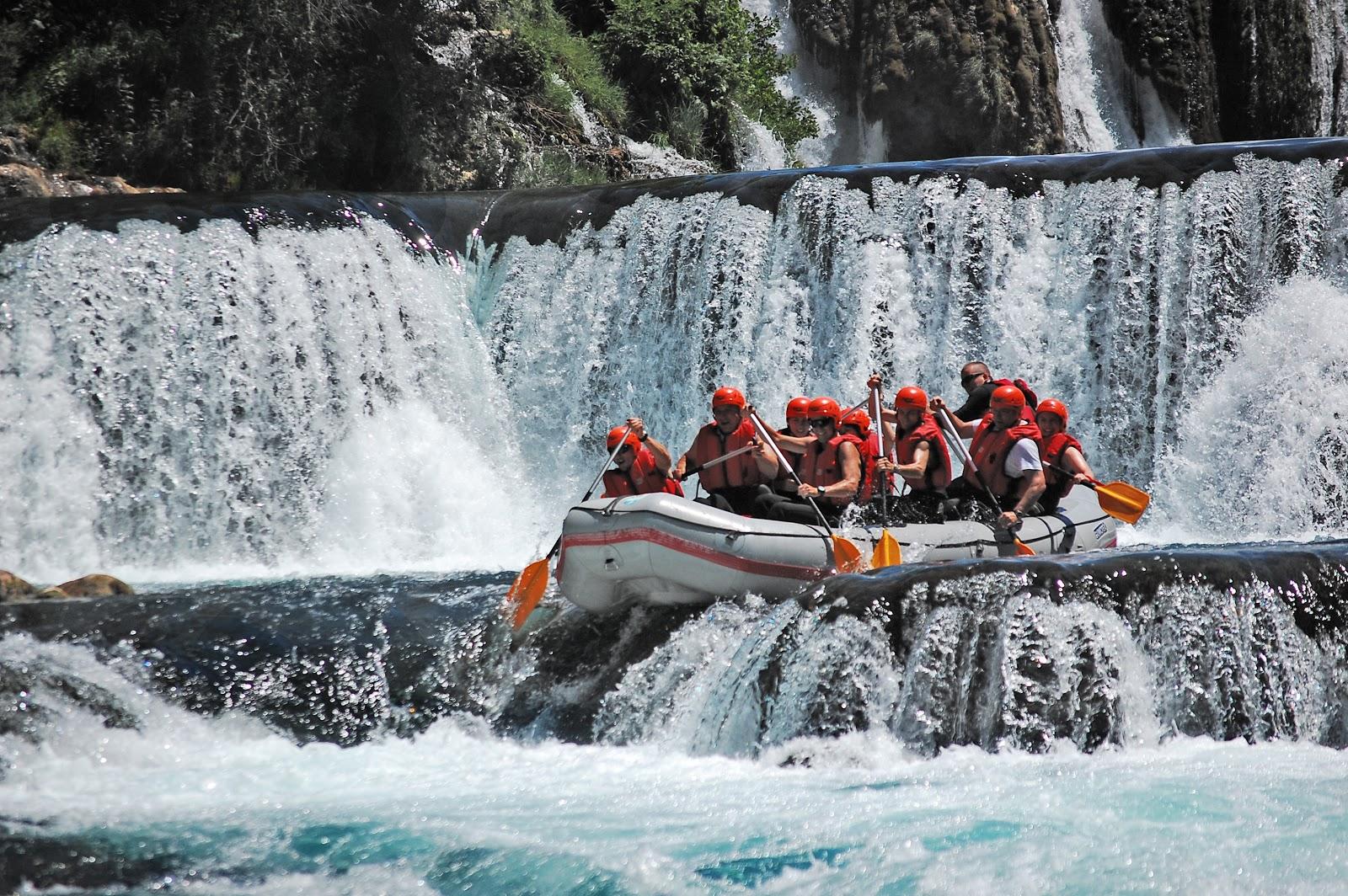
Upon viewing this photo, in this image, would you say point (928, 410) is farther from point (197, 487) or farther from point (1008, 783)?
point (197, 487)

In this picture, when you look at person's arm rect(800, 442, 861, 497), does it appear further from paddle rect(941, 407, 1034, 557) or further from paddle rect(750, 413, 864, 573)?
paddle rect(941, 407, 1034, 557)

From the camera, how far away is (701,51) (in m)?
18.7

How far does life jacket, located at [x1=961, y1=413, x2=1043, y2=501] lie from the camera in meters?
8.08

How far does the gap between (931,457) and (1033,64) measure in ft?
45.4

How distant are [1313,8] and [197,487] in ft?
60.1

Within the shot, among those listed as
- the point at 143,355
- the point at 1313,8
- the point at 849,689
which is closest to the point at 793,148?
the point at 1313,8

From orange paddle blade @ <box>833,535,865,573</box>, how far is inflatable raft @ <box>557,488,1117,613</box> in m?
0.04

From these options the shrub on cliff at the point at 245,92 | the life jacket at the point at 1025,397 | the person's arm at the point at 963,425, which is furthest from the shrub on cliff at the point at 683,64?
the person's arm at the point at 963,425

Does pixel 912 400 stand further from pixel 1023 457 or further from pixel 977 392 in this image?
pixel 977 392

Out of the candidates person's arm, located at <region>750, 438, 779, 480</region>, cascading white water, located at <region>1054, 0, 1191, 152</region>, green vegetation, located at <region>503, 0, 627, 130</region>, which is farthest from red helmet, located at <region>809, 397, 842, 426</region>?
cascading white water, located at <region>1054, 0, 1191, 152</region>

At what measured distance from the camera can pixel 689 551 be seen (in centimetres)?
714

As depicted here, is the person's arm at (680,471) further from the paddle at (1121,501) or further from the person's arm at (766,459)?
the paddle at (1121,501)

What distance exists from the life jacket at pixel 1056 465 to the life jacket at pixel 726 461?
1.65 m

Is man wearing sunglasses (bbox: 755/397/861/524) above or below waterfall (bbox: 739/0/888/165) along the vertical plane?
below
